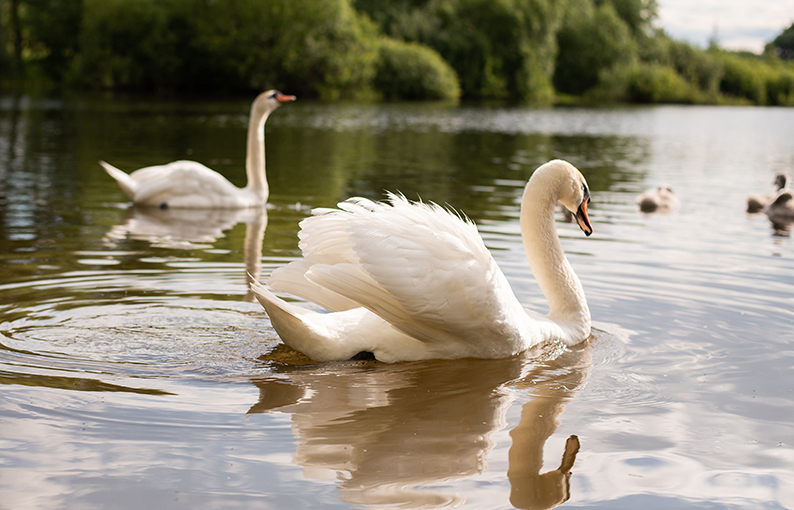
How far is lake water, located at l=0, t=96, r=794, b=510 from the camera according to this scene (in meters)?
3.52

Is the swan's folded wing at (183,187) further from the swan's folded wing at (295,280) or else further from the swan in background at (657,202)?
the swan's folded wing at (295,280)

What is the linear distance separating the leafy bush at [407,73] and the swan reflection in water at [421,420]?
5805 cm

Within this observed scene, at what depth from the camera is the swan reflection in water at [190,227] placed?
8867 mm

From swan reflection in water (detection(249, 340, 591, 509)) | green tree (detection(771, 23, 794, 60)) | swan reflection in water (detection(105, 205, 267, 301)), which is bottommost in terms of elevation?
swan reflection in water (detection(249, 340, 591, 509))

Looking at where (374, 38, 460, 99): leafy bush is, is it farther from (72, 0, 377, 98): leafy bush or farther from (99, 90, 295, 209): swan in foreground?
(99, 90, 295, 209): swan in foreground

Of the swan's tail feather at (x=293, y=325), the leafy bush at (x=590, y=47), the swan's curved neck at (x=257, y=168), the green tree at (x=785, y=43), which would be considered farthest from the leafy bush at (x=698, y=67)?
the swan's tail feather at (x=293, y=325)

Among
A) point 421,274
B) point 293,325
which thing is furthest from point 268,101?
point 421,274

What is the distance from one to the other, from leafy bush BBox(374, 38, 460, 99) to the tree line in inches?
4.0

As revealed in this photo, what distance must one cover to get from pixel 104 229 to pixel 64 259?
197 centimetres

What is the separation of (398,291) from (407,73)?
2330 inches

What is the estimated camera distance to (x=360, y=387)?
4.71m

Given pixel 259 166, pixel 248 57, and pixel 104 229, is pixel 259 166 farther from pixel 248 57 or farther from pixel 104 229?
pixel 248 57

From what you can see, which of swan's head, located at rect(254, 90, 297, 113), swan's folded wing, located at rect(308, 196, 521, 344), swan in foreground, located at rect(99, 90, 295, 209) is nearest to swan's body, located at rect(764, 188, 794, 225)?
swan in foreground, located at rect(99, 90, 295, 209)

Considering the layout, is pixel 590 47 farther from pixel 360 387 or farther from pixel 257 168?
pixel 360 387
